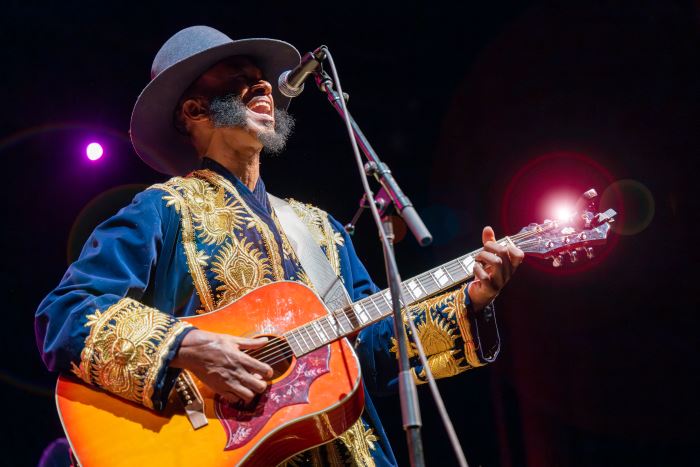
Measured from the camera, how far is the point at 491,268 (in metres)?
2.13

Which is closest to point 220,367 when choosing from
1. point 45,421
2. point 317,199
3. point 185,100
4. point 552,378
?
point 185,100

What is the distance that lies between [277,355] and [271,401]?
165 mm

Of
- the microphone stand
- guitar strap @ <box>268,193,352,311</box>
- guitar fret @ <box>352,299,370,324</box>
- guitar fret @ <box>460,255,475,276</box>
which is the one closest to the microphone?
the microphone stand

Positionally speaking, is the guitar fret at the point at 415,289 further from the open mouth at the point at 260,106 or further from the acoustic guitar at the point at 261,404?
the open mouth at the point at 260,106

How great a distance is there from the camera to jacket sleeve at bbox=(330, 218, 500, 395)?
2.17 meters

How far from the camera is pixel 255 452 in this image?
1742 mm

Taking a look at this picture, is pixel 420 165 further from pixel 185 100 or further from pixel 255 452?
pixel 255 452

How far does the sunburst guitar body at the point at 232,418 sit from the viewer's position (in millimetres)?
1703

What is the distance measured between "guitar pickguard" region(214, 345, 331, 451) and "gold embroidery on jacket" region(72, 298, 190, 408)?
0.23 m

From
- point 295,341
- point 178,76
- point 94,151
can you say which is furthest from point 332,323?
point 94,151

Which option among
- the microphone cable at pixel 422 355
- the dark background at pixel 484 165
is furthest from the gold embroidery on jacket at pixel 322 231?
the dark background at pixel 484 165

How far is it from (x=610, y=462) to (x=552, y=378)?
1.95ft

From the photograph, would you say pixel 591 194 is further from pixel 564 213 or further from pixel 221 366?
pixel 221 366

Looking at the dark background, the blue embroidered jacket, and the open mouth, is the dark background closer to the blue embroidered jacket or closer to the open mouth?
the open mouth
